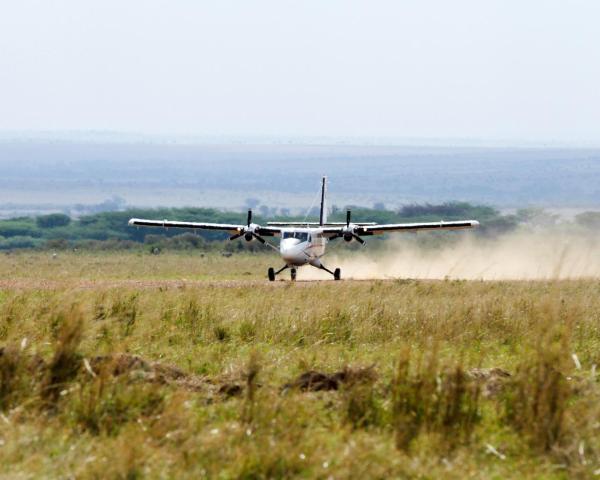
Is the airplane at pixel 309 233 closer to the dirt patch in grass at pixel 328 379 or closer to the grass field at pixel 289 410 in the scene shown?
the grass field at pixel 289 410

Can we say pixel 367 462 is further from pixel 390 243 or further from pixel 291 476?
pixel 390 243

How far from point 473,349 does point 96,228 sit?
136 meters

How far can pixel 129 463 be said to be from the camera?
890cm

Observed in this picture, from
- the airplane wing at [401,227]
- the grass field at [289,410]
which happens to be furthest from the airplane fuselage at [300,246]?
the grass field at [289,410]

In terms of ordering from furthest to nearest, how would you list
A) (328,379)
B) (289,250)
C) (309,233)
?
(309,233)
(289,250)
(328,379)

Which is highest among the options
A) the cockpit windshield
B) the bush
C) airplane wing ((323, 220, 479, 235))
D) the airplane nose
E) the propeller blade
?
airplane wing ((323, 220, 479, 235))

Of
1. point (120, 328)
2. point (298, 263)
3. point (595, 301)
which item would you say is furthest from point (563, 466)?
point (298, 263)

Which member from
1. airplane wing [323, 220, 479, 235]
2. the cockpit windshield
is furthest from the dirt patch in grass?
the cockpit windshield

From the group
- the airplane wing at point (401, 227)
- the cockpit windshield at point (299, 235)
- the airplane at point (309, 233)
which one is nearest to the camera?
the airplane at point (309, 233)

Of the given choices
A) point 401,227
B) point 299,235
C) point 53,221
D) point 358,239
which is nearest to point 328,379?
point 299,235

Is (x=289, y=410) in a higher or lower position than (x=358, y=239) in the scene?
higher

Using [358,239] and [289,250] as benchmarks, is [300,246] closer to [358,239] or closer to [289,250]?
[289,250]

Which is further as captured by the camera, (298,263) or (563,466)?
(298,263)

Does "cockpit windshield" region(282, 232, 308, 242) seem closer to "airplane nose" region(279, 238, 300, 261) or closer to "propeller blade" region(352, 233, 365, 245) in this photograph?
"airplane nose" region(279, 238, 300, 261)
